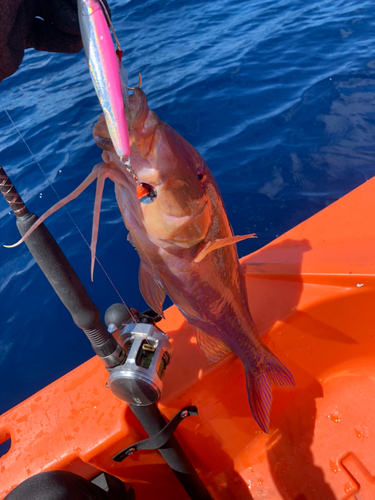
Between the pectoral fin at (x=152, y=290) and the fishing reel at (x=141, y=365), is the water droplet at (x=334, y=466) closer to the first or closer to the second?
the fishing reel at (x=141, y=365)

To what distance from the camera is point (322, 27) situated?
8.78 m

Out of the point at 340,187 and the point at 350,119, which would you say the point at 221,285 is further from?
the point at 350,119

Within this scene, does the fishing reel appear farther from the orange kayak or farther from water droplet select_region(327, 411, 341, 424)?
water droplet select_region(327, 411, 341, 424)

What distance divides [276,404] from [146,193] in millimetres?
2075

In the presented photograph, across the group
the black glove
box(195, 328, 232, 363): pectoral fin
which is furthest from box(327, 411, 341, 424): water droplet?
the black glove

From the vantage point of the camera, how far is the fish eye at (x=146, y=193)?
125cm

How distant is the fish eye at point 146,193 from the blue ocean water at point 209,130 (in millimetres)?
1669

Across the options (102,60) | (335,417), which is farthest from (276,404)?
(102,60)

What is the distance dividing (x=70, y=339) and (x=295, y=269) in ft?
9.53

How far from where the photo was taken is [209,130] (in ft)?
21.0

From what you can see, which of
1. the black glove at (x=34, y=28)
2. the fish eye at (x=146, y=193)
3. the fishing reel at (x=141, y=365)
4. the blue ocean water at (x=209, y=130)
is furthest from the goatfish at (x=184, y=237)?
the blue ocean water at (x=209, y=130)

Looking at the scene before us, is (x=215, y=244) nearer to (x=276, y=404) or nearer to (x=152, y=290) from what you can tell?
(x=152, y=290)

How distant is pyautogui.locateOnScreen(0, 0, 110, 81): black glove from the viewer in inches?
41.6

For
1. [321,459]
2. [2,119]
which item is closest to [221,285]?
[321,459]
